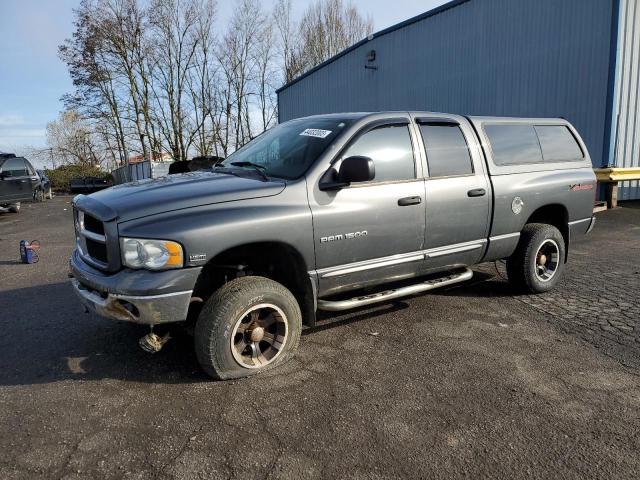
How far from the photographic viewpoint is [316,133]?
4055 mm

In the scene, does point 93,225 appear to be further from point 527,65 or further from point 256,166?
point 527,65

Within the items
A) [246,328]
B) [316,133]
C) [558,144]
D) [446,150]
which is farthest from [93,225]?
[558,144]

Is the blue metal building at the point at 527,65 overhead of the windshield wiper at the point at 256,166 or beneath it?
overhead

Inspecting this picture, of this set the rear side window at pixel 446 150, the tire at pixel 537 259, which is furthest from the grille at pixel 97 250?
the tire at pixel 537 259

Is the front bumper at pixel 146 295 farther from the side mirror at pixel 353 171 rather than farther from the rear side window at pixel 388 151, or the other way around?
the rear side window at pixel 388 151

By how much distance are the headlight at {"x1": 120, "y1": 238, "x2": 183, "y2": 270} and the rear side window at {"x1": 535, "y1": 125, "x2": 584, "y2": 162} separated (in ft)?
13.6

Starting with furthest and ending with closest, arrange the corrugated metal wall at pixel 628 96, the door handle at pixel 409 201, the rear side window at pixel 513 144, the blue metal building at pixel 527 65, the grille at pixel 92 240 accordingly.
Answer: the blue metal building at pixel 527 65
the corrugated metal wall at pixel 628 96
the rear side window at pixel 513 144
the door handle at pixel 409 201
the grille at pixel 92 240

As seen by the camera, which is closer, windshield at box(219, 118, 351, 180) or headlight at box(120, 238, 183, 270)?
headlight at box(120, 238, 183, 270)

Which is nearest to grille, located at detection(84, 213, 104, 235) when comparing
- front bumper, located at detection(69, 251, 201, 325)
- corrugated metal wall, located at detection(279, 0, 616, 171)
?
front bumper, located at detection(69, 251, 201, 325)

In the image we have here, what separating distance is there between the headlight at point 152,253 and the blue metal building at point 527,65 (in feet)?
38.1

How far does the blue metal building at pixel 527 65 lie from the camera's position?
36.9 ft

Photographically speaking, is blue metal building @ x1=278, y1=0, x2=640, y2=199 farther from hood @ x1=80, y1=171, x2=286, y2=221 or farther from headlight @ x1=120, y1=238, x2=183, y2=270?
headlight @ x1=120, y1=238, x2=183, y2=270

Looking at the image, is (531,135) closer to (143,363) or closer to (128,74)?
(143,363)

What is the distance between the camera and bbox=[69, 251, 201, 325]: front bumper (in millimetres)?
2990
